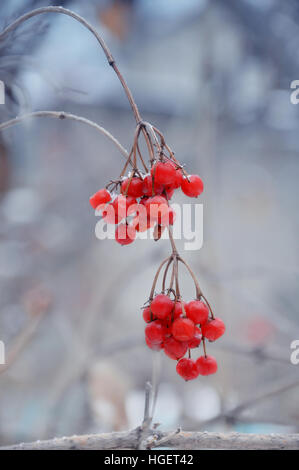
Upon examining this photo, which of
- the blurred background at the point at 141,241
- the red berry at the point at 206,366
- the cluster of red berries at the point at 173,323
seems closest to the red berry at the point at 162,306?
the cluster of red berries at the point at 173,323

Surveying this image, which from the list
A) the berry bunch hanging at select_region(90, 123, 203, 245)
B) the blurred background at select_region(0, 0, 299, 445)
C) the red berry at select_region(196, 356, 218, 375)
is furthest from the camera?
the blurred background at select_region(0, 0, 299, 445)

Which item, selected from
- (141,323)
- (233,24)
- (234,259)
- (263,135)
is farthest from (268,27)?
(141,323)

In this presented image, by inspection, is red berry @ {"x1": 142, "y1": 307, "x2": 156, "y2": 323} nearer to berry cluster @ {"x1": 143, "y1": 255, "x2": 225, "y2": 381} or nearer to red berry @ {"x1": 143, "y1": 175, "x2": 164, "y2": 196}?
berry cluster @ {"x1": 143, "y1": 255, "x2": 225, "y2": 381}

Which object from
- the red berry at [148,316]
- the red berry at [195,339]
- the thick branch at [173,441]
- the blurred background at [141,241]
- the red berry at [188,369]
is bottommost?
the thick branch at [173,441]

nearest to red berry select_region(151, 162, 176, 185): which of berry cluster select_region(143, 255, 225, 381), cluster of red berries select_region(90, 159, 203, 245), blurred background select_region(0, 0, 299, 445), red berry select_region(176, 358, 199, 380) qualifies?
cluster of red berries select_region(90, 159, 203, 245)

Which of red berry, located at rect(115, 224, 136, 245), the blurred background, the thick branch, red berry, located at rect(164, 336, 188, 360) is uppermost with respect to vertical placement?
the blurred background

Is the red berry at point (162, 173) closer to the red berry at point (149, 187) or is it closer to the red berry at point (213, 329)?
the red berry at point (149, 187)
